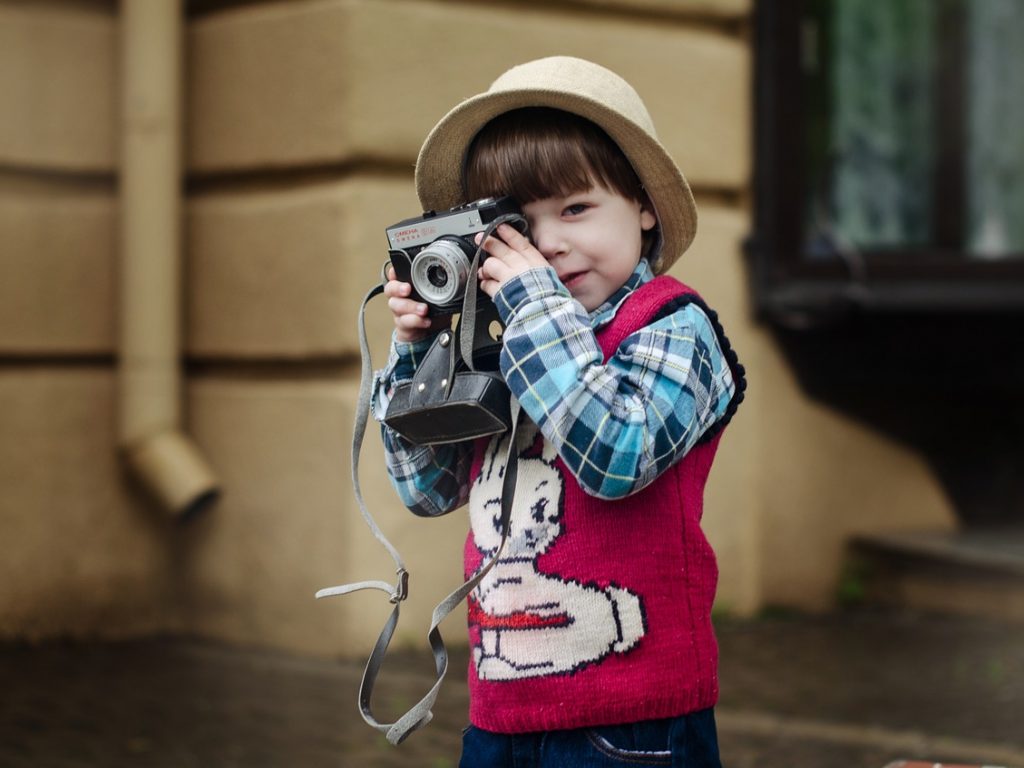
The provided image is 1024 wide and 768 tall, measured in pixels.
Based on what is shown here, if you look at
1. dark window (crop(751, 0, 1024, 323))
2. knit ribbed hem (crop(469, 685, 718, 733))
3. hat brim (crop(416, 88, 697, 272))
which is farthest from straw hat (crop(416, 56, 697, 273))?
dark window (crop(751, 0, 1024, 323))

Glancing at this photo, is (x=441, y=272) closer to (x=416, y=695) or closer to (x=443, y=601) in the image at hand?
(x=443, y=601)

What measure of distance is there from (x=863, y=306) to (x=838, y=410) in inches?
16.6

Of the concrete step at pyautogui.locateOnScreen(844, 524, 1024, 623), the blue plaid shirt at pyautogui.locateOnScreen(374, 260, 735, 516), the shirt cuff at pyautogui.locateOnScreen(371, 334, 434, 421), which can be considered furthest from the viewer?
the concrete step at pyautogui.locateOnScreen(844, 524, 1024, 623)

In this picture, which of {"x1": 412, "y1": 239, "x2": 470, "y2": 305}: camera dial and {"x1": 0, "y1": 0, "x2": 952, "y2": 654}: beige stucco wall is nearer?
{"x1": 412, "y1": 239, "x2": 470, "y2": 305}: camera dial

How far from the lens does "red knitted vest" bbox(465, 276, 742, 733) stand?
1.81 m

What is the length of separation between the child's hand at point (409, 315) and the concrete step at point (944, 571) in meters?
3.65

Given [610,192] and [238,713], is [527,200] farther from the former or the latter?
[238,713]

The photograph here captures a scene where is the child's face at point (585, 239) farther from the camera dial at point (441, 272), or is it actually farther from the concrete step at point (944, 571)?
the concrete step at point (944, 571)

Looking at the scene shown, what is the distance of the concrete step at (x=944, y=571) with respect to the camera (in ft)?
A: 16.6

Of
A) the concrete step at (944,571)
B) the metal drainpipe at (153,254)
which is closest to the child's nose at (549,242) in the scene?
the metal drainpipe at (153,254)

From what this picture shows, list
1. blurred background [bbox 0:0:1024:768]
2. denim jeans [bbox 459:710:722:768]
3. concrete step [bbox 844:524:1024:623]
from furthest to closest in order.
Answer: concrete step [bbox 844:524:1024:623]
blurred background [bbox 0:0:1024:768]
denim jeans [bbox 459:710:722:768]

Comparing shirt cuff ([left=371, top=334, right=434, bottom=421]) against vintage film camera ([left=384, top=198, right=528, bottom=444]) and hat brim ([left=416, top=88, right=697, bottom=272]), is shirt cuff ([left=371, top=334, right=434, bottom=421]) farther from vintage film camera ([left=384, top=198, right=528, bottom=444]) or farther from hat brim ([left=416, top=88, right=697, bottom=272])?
hat brim ([left=416, top=88, right=697, bottom=272])

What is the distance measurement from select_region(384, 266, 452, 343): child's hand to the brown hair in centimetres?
17

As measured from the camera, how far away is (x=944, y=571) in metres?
5.24
